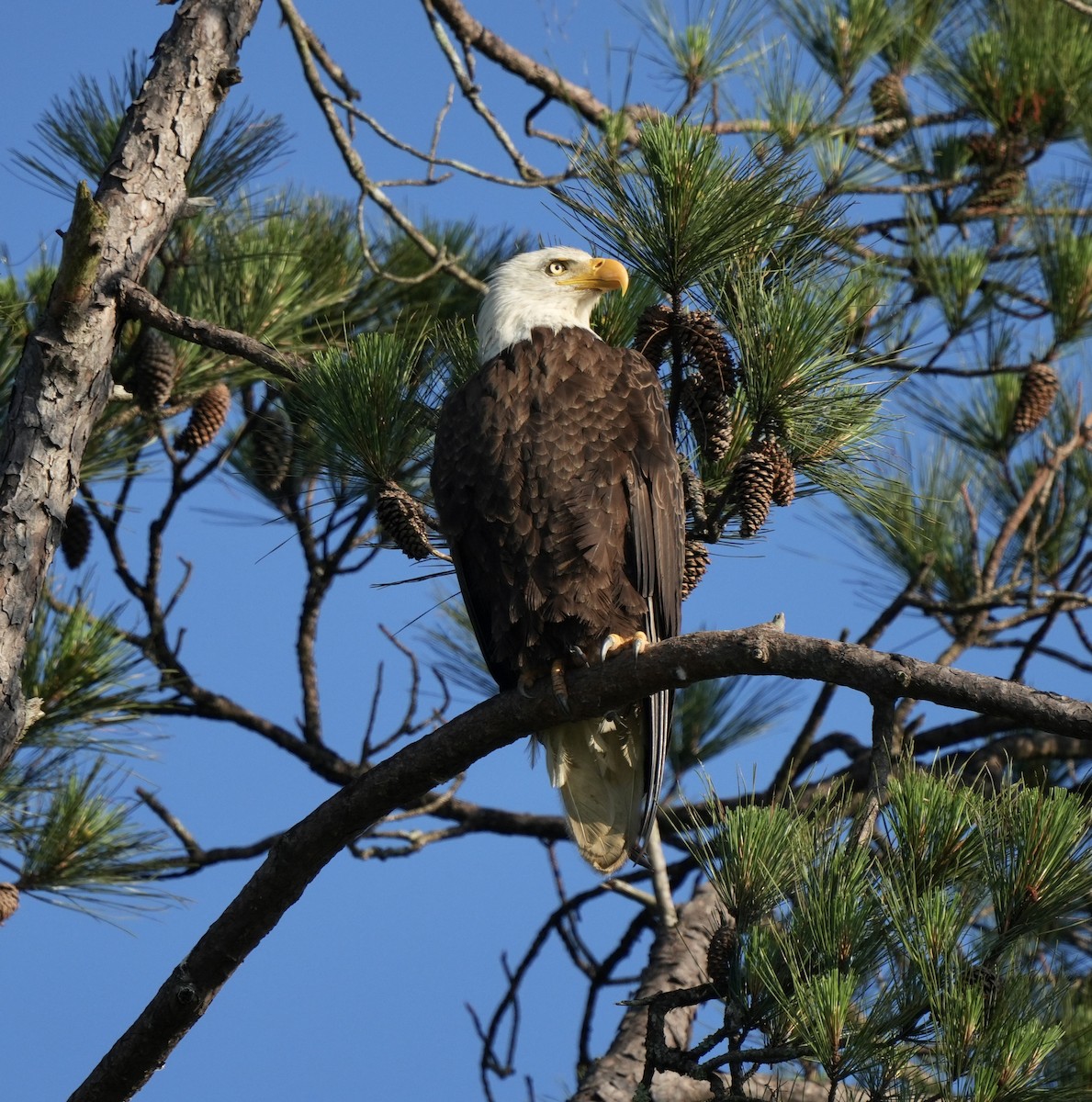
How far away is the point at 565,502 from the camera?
2.99 m

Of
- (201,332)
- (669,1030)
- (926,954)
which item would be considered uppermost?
(201,332)

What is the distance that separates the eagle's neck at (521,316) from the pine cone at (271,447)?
2.05ft

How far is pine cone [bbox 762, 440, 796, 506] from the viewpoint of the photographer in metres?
2.77

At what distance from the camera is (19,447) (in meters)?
2.81

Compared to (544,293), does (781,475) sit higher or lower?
lower

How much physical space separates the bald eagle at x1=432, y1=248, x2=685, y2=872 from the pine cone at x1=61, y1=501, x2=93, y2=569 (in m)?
1.30

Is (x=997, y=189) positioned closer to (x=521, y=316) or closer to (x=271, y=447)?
(x=521, y=316)

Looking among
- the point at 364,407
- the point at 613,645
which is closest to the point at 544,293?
the point at 364,407

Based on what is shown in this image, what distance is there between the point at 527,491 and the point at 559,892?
4.93 feet

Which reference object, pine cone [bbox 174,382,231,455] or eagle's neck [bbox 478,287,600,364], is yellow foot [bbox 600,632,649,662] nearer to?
eagle's neck [bbox 478,287,600,364]

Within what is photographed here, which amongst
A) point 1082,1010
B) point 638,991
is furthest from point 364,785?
point 1082,1010

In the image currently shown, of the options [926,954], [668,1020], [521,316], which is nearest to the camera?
[926,954]

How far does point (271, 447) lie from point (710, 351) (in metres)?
1.76

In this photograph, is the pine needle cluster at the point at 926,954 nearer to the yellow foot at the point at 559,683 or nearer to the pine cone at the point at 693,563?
the yellow foot at the point at 559,683
